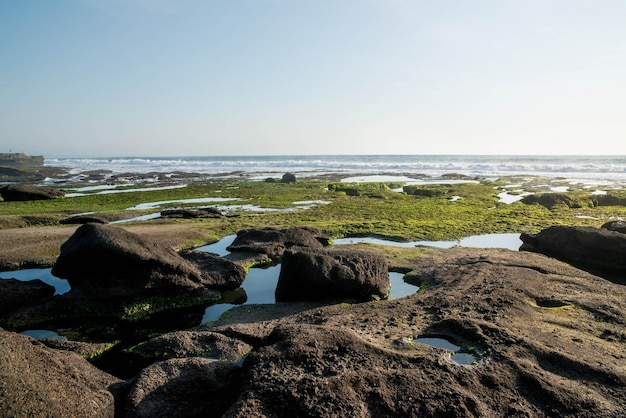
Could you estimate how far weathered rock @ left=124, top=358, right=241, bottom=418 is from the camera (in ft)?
17.7

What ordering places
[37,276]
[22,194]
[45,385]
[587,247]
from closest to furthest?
[45,385]
[37,276]
[587,247]
[22,194]

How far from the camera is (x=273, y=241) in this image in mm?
15305

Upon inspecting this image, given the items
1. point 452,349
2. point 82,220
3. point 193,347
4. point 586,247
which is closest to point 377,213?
point 586,247

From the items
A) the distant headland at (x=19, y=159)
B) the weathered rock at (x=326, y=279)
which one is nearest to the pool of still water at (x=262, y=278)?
the weathered rock at (x=326, y=279)

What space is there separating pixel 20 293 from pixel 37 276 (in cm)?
332

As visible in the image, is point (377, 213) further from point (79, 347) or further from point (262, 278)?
point (79, 347)

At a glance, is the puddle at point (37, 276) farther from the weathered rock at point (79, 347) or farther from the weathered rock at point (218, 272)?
the weathered rock at point (79, 347)

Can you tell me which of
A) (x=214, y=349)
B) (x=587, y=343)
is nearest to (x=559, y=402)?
(x=587, y=343)

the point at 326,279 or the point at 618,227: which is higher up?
the point at 618,227

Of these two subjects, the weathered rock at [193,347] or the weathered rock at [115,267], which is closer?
the weathered rock at [193,347]

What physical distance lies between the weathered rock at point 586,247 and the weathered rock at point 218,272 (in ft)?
36.6

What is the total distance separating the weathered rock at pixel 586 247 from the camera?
1370 centimetres

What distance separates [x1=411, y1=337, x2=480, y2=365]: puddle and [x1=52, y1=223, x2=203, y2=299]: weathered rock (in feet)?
20.7

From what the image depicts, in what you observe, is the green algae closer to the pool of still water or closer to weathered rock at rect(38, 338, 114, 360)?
the pool of still water
